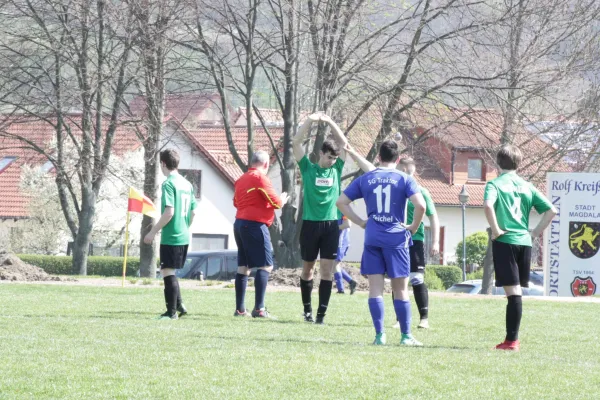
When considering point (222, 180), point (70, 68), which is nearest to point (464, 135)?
point (70, 68)

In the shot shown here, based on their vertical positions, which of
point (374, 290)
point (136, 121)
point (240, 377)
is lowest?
point (240, 377)

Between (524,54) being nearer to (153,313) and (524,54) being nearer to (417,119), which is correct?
(417,119)

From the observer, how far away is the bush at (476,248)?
50.2 m

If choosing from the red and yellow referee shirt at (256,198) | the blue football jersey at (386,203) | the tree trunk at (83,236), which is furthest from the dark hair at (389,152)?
the tree trunk at (83,236)

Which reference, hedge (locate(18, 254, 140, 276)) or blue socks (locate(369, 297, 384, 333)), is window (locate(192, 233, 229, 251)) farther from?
blue socks (locate(369, 297, 384, 333))

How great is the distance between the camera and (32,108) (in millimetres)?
28766

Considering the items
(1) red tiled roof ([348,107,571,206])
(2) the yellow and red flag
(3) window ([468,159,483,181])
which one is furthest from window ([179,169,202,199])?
(2) the yellow and red flag

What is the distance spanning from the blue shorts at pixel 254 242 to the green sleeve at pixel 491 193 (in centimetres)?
349

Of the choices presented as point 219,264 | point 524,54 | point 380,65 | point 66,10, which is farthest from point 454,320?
point 219,264

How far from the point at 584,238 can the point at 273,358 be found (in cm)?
1482

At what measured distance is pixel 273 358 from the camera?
7902 millimetres

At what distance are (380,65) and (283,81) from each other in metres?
2.40

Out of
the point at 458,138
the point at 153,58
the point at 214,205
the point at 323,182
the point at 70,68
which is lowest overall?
the point at 323,182

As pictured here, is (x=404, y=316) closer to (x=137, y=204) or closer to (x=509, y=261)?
(x=509, y=261)
